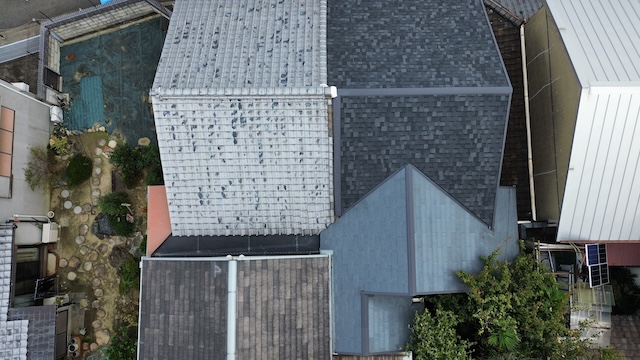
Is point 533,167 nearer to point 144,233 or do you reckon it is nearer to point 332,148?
point 332,148

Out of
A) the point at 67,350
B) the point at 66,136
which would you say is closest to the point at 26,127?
the point at 66,136

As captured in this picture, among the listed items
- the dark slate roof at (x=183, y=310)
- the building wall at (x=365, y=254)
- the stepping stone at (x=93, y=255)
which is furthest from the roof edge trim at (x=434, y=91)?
the stepping stone at (x=93, y=255)

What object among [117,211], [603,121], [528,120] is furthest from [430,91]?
[117,211]

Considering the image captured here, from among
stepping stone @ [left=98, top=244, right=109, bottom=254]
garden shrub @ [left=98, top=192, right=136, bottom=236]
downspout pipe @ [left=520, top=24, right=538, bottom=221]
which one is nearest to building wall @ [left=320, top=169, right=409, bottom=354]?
downspout pipe @ [left=520, top=24, right=538, bottom=221]

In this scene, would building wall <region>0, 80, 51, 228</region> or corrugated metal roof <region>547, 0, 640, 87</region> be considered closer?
corrugated metal roof <region>547, 0, 640, 87</region>

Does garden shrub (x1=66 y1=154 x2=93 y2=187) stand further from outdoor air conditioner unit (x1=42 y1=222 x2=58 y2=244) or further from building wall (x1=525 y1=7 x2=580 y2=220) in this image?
building wall (x1=525 y1=7 x2=580 y2=220)

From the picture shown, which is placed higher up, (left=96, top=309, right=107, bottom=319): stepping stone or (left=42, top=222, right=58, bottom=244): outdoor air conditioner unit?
(left=42, top=222, right=58, bottom=244): outdoor air conditioner unit

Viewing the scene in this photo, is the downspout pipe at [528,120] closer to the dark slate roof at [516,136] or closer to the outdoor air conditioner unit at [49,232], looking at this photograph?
the dark slate roof at [516,136]

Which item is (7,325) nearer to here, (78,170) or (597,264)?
(78,170)
